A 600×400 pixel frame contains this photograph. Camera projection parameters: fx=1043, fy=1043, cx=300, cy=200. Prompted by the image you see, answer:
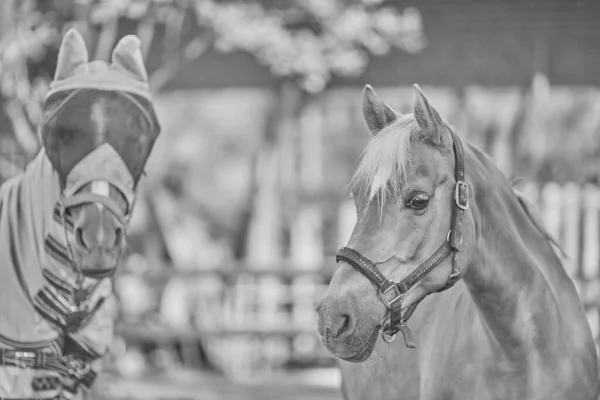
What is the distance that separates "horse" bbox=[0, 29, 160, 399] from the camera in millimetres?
3908

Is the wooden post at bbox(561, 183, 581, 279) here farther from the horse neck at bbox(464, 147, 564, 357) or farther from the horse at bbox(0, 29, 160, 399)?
the horse at bbox(0, 29, 160, 399)

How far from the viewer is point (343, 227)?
13195 millimetres

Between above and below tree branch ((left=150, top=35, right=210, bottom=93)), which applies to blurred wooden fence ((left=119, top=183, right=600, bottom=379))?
below

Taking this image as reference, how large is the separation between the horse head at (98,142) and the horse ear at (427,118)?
119cm

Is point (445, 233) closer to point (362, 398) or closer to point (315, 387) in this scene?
point (362, 398)

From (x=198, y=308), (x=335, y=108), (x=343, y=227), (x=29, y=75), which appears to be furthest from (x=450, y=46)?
(x=29, y=75)

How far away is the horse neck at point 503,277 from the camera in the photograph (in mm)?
3553

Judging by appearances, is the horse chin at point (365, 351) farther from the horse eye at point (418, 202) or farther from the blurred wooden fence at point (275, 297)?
the blurred wooden fence at point (275, 297)

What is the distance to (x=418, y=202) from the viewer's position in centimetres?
331

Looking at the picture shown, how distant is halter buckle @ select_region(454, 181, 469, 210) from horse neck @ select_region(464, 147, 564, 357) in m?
0.12

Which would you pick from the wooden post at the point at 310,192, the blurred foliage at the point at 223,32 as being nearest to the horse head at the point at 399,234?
Answer: the blurred foliage at the point at 223,32

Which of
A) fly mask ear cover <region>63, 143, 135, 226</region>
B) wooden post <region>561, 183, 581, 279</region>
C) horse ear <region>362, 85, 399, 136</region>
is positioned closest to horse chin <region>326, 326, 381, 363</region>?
horse ear <region>362, 85, 399, 136</region>

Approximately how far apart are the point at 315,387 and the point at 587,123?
15.3ft

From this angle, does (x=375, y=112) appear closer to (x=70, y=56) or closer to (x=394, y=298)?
(x=394, y=298)
